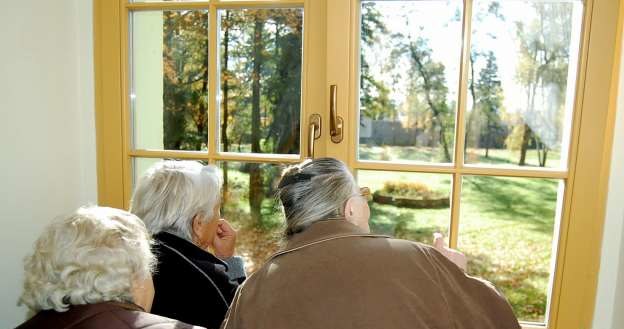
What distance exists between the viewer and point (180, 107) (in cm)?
170

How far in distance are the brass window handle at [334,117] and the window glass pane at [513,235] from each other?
44cm

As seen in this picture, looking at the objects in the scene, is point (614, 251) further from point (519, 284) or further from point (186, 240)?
point (186, 240)

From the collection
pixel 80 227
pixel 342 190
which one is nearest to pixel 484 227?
pixel 342 190

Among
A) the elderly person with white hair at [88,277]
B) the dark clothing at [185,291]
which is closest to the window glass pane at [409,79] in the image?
the dark clothing at [185,291]

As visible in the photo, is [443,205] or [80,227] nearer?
[80,227]

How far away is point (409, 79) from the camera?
146 centimetres

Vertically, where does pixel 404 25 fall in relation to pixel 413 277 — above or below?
above

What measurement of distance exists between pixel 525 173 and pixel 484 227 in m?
0.23

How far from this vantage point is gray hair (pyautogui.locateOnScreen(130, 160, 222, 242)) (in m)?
1.25

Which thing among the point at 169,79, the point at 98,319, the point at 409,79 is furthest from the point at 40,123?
the point at 409,79

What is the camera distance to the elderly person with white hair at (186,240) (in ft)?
3.76

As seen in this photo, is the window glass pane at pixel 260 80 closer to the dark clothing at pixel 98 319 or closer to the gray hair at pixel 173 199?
the gray hair at pixel 173 199

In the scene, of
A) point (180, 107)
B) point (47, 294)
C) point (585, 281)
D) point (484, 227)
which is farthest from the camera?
point (180, 107)

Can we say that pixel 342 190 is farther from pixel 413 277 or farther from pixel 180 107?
pixel 180 107
